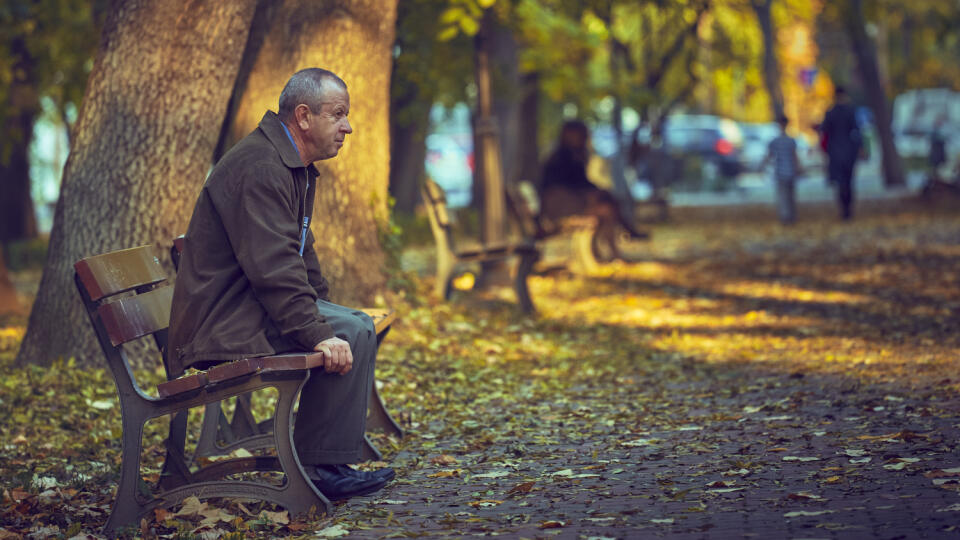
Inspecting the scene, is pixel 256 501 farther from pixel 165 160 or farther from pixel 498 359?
pixel 498 359

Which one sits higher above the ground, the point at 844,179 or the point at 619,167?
the point at 619,167

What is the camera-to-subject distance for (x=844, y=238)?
17781 millimetres

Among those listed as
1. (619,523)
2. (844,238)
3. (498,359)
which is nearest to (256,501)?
(619,523)

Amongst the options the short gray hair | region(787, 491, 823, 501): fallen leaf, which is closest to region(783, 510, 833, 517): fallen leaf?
region(787, 491, 823, 501): fallen leaf

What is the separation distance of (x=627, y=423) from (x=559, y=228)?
7.70 meters

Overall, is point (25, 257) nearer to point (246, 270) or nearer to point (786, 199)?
point (786, 199)

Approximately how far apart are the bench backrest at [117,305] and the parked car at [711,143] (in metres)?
34.4

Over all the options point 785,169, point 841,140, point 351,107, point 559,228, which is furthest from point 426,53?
point 841,140

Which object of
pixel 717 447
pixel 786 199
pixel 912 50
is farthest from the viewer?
pixel 912 50

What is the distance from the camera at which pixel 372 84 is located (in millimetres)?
9391

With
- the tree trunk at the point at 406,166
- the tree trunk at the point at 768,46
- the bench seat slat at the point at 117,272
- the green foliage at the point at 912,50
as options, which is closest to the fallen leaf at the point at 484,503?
the bench seat slat at the point at 117,272

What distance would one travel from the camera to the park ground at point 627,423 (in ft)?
15.5

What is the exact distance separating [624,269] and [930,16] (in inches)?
1147

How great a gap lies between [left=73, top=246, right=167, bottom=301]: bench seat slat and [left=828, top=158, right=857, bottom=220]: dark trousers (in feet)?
54.0
